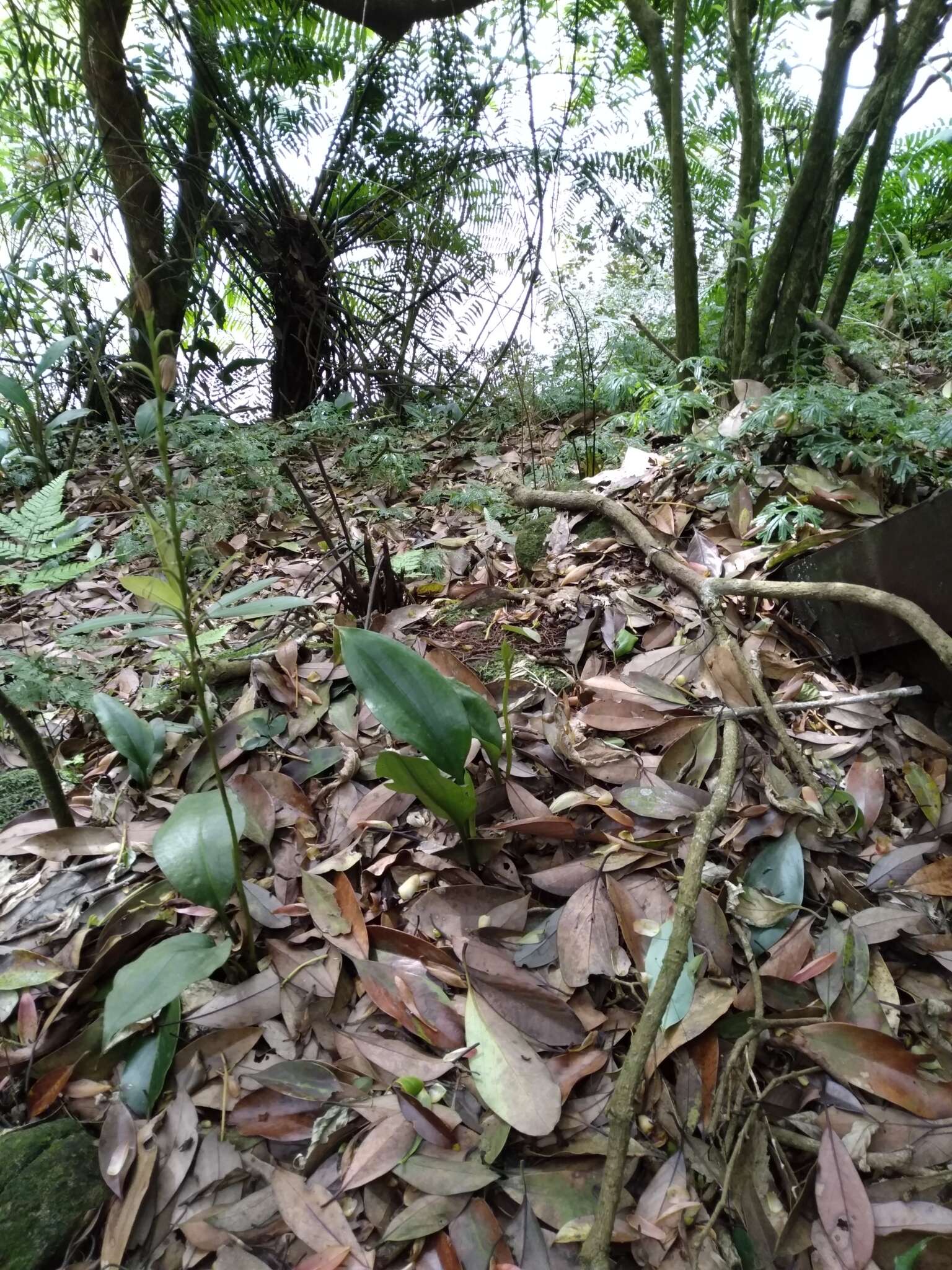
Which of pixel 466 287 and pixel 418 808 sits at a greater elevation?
pixel 466 287

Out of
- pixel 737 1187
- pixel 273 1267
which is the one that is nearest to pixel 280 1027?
pixel 273 1267

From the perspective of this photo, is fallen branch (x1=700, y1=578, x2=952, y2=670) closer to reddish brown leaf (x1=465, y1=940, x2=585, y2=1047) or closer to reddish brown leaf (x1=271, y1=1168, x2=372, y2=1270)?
reddish brown leaf (x1=465, y1=940, x2=585, y2=1047)

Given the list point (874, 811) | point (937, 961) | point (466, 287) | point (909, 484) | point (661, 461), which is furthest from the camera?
point (466, 287)

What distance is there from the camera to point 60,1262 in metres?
0.75

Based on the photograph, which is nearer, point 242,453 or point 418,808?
point 418,808

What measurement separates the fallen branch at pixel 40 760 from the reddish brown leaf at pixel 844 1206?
42.9 inches

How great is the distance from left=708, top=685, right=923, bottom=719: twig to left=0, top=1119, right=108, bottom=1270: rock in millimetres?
1044

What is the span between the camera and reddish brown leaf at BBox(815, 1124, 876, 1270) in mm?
688

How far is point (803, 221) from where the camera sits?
179 centimetres

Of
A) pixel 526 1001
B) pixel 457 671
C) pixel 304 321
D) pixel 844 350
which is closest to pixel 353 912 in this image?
pixel 526 1001

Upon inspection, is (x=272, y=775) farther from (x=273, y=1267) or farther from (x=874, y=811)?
(x=874, y=811)

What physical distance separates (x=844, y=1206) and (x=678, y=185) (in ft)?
7.90

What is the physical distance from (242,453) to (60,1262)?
6.85 feet

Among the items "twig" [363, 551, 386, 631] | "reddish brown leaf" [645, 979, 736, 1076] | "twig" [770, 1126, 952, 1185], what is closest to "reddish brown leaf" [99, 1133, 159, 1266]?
"reddish brown leaf" [645, 979, 736, 1076]
